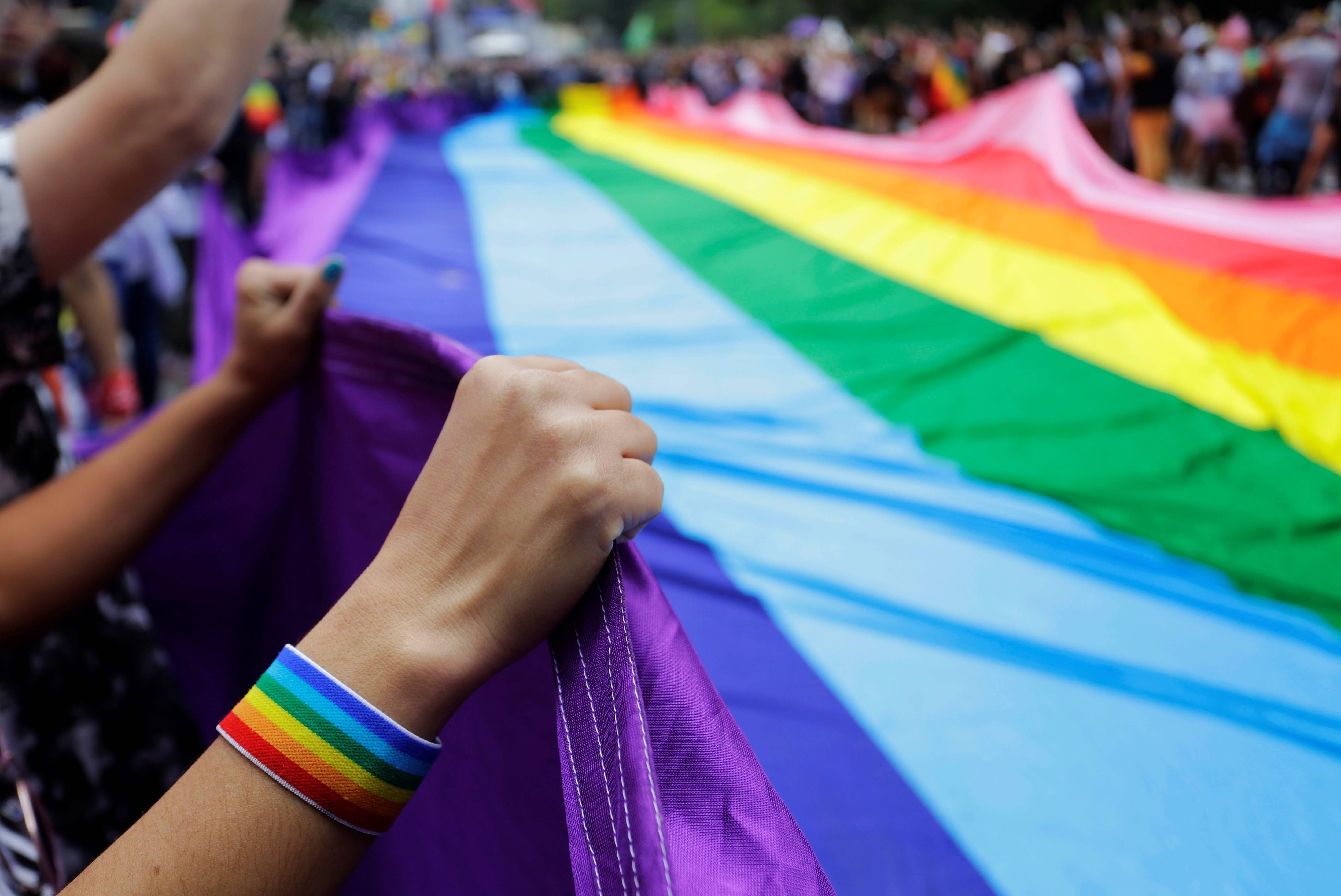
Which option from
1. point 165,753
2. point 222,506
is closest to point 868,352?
point 222,506

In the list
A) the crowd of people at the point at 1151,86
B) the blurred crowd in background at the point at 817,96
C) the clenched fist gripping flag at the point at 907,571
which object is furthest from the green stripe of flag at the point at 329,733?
the crowd of people at the point at 1151,86

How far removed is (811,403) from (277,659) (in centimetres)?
129

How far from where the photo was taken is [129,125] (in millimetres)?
684

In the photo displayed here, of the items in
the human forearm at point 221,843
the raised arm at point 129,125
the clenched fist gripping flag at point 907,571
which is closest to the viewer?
the human forearm at point 221,843

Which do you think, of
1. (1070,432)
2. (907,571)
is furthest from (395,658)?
(1070,432)

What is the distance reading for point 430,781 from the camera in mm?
665

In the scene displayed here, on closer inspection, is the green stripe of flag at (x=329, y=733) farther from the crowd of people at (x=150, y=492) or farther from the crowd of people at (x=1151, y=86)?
the crowd of people at (x=1151, y=86)

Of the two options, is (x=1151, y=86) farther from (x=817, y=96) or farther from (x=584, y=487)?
(x=584, y=487)

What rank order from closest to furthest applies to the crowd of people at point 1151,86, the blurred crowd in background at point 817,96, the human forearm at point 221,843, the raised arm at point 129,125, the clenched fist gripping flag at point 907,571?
the human forearm at point 221,843 < the clenched fist gripping flag at point 907,571 < the raised arm at point 129,125 < the blurred crowd in background at point 817,96 < the crowd of people at point 1151,86

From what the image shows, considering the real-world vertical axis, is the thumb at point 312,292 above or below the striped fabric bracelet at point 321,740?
above

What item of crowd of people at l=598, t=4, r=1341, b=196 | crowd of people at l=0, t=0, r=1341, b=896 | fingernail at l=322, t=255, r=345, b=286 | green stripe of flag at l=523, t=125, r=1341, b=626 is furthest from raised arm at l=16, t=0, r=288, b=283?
crowd of people at l=598, t=4, r=1341, b=196

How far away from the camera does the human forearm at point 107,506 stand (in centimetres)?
72

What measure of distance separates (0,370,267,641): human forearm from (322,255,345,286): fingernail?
0.14 metres

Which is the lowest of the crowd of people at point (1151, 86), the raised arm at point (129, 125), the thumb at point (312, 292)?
the thumb at point (312, 292)
